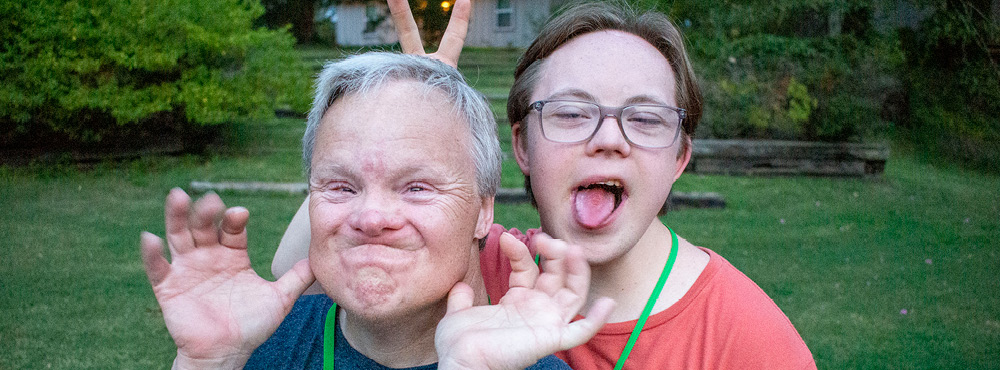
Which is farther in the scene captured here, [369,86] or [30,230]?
[30,230]

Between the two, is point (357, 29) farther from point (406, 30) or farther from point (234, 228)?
point (234, 228)

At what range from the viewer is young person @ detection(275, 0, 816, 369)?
6.90ft

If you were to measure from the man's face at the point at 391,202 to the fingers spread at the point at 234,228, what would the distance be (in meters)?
0.16

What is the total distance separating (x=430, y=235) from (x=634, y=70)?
0.83 metres

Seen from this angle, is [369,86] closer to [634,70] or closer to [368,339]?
[368,339]

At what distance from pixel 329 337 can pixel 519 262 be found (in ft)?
2.01

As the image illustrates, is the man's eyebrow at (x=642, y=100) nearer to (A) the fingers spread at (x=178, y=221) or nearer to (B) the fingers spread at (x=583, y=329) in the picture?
(B) the fingers spread at (x=583, y=329)

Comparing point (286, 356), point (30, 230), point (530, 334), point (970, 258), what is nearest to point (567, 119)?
point (530, 334)

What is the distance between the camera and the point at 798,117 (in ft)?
29.4

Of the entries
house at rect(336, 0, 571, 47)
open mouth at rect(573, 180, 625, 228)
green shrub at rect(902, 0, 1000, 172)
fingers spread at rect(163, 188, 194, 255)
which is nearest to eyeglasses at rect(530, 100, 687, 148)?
open mouth at rect(573, 180, 625, 228)

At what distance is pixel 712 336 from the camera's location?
2096 millimetres

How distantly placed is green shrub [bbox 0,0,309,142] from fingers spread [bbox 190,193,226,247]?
7.36 metres

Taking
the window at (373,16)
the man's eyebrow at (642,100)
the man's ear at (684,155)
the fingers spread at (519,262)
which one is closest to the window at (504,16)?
the window at (373,16)

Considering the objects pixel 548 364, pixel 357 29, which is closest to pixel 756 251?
pixel 548 364
